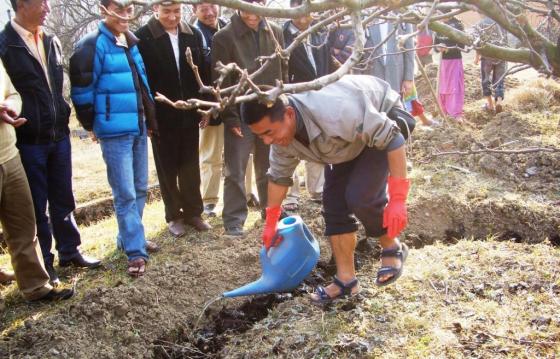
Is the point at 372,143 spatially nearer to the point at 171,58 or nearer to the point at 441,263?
the point at 441,263

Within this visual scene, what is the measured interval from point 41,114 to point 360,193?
82.7 inches

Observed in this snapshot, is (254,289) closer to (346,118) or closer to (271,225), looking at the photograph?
(271,225)

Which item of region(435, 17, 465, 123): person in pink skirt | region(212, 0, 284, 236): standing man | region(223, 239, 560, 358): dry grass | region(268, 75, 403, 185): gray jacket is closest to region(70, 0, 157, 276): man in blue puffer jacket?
region(212, 0, 284, 236): standing man

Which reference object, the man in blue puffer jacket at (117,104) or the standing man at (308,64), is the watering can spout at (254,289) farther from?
the standing man at (308,64)

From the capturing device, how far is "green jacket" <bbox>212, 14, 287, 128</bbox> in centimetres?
408

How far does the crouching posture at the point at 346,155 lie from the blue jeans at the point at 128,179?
107 centimetres

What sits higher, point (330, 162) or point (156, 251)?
point (330, 162)

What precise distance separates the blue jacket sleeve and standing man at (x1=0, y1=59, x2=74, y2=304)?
405mm

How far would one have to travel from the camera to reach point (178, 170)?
14.4ft

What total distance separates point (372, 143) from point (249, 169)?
8.22ft

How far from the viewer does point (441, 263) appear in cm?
366

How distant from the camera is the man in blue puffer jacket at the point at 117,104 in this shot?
11.6 ft

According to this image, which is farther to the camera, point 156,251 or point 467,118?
point 467,118

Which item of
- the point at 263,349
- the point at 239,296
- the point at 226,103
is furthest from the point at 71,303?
the point at 226,103
